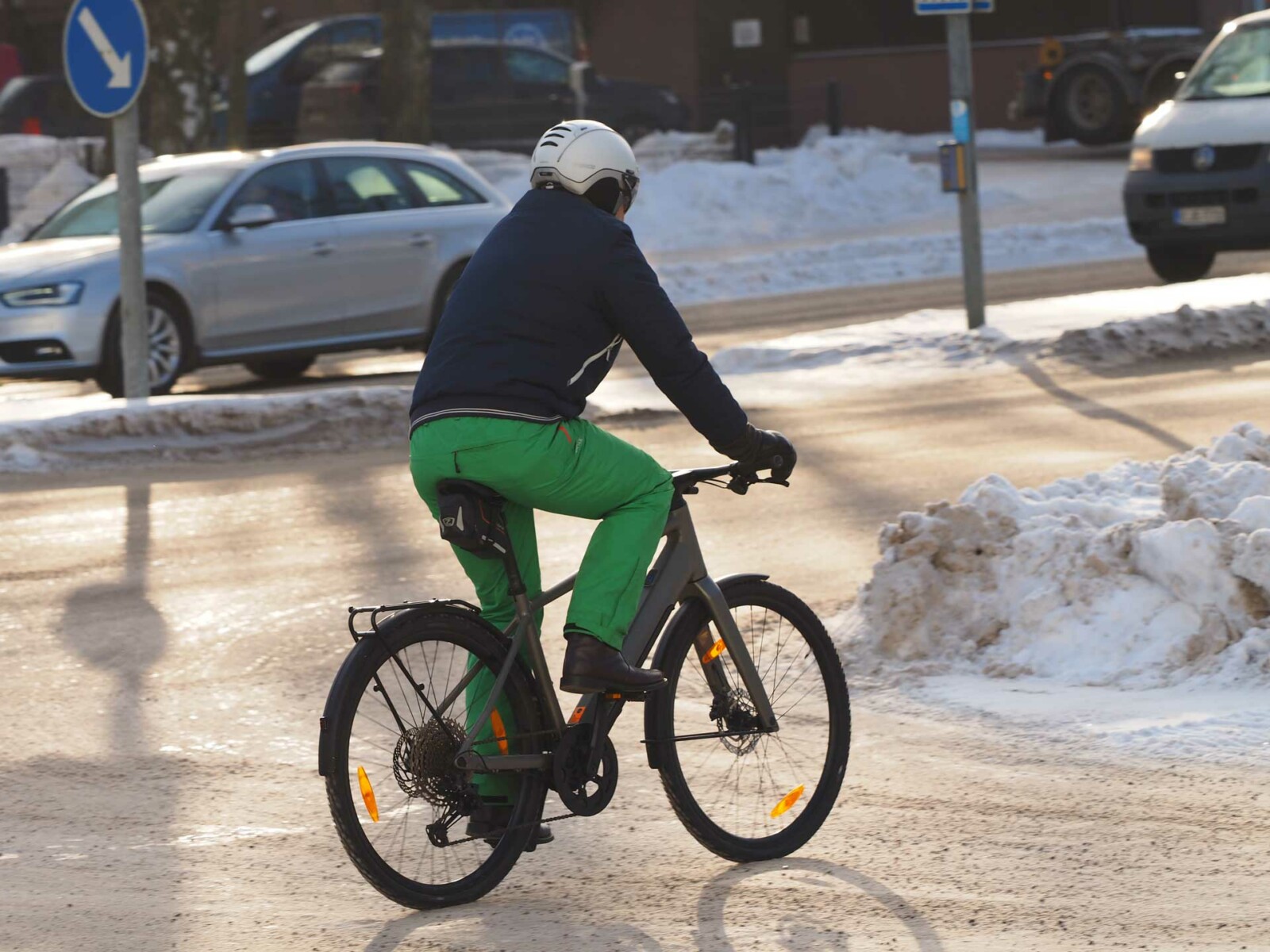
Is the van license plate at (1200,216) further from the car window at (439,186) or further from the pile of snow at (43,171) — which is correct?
the pile of snow at (43,171)

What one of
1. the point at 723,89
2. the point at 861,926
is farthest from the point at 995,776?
the point at 723,89

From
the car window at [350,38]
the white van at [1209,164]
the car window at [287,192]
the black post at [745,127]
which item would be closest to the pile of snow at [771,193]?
the black post at [745,127]

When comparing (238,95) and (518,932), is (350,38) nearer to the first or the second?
(238,95)

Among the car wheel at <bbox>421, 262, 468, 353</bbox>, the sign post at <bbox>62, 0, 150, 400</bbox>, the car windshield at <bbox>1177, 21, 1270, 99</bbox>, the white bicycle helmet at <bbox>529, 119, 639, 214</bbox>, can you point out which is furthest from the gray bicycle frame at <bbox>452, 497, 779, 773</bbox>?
the car windshield at <bbox>1177, 21, 1270, 99</bbox>

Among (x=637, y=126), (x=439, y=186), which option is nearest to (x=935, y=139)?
(x=637, y=126)

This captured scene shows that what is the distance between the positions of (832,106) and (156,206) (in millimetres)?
18090

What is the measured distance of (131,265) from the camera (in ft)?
39.4

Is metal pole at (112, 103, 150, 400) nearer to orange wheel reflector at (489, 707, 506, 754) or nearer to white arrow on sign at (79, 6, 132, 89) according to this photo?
white arrow on sign at (79, 6, 132, 89)

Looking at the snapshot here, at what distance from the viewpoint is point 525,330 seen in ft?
15.1

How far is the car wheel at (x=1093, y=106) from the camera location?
29719mm

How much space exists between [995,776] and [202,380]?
34.5 ft

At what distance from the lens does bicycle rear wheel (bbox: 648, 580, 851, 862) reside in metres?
4.96

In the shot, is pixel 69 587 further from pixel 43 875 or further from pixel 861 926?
pixel 861 926

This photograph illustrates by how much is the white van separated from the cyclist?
12552mm
